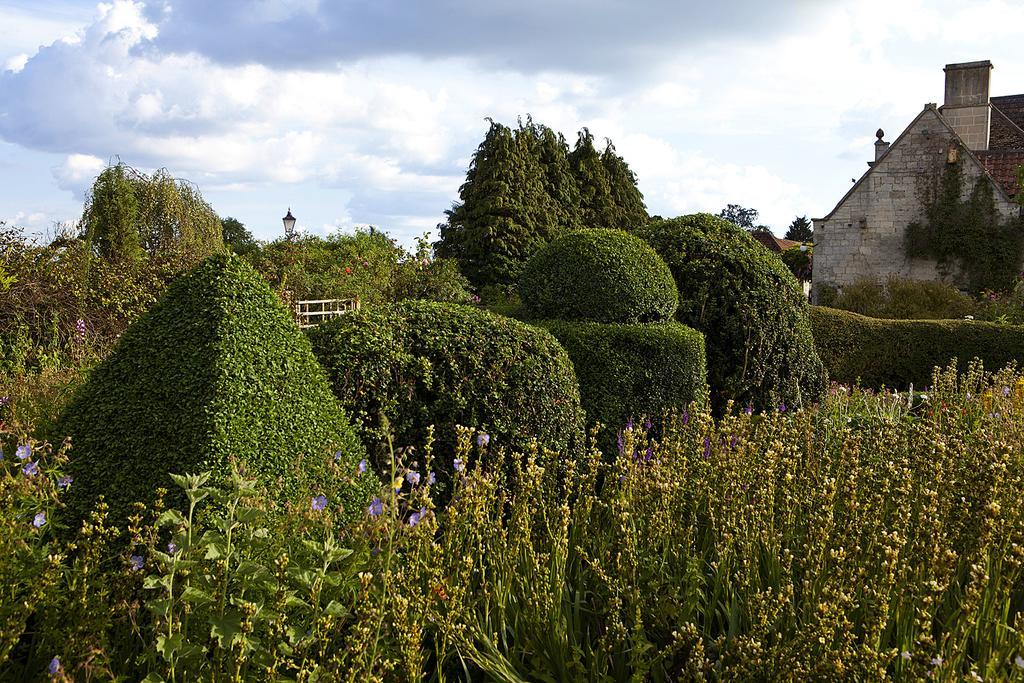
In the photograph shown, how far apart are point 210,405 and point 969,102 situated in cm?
2549

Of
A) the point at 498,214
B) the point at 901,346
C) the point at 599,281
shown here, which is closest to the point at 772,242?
the point at 498,214

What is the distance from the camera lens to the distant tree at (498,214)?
60.0ft

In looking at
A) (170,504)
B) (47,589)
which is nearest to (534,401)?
(170,504)

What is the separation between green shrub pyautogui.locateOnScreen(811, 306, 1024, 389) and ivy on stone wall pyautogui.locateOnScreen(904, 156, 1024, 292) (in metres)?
10.9

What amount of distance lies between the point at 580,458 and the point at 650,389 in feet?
4.52

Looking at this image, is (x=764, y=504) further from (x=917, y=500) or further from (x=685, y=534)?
(x=917, y=500)

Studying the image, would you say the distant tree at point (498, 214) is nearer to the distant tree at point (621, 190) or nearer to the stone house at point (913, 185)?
the distant tree at point (621, 190)

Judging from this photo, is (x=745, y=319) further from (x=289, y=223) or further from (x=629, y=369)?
(x=289, y=223)

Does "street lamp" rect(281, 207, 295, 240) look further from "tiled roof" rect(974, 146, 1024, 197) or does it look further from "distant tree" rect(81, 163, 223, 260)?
"tiled roof" rect(974, 146, 1024, 197)

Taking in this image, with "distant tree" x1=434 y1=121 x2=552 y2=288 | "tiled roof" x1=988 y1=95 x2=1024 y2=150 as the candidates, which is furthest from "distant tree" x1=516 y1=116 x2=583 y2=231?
"tiled roof" x1=988 y1=95 x2=1024 y2=150

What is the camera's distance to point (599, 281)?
6859mm

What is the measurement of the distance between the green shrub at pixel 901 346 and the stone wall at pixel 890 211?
1105 cm

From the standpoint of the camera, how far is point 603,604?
3270 mm

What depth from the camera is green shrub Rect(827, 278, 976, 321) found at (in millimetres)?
18625
